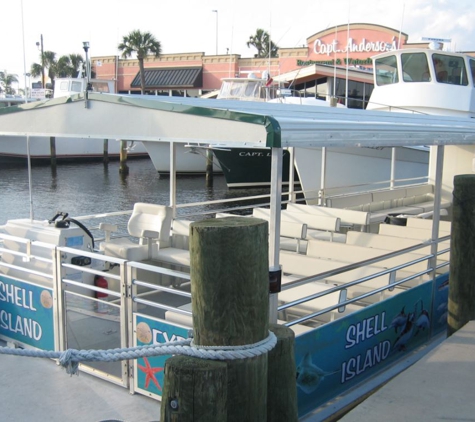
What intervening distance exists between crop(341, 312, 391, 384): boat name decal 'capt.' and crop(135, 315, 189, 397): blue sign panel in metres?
1.39

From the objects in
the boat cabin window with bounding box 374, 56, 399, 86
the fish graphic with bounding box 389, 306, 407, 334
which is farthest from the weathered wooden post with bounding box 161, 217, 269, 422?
the boat cabin window with bounding box 374, 56, 399, 86

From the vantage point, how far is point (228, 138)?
11.1 ft

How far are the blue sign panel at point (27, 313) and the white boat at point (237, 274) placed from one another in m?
0.02

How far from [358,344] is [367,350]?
0.20m

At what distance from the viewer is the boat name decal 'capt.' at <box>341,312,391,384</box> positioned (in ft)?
15.0

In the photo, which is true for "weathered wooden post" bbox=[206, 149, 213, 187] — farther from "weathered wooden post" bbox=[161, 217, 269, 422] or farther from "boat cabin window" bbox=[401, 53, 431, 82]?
"weathered wooden post" bbox=[161, 217, 269, 422]

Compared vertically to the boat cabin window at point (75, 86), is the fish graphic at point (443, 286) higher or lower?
lower

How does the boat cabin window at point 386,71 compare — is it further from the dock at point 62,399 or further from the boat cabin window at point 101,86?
the boat cabin window at point 101,86

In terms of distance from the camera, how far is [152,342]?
4133 mm

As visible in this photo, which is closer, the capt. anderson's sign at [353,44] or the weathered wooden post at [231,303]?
the weathered wooden post at [231,303]

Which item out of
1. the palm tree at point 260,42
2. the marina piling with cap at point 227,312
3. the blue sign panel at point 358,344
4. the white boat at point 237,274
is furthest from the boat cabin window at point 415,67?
the palm tree at point 260,42

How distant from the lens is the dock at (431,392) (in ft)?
12.7

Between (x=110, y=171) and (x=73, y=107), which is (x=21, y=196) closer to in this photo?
(x=110, y=171)

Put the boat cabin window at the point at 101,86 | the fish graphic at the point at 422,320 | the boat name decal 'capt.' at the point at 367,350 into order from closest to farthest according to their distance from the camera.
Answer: the boat name decal 'capt.' at the point at 367,350, the fish graphic at the point at 422,320, the boat cabin window at the point at 101,86
